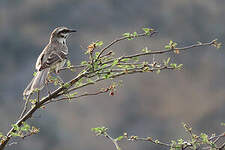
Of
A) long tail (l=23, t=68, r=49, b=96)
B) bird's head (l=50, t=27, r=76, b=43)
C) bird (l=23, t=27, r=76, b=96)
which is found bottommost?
long tail (l=23, t=68, r=49, b=96)

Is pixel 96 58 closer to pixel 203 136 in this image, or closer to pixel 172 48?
pixel 172 48

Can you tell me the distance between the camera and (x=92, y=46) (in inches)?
83.2

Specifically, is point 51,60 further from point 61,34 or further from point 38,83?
point 61,34

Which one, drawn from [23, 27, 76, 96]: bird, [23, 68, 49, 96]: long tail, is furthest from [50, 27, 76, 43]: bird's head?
[23, 68, 49, 96]: long tail

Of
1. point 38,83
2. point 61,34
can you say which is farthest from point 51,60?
point 61,34

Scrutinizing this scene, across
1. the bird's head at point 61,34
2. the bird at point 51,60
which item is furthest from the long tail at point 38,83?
the bird's head at point 61,34

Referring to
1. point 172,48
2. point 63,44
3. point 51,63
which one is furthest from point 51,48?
point 172,48

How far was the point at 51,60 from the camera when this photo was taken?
346 cm

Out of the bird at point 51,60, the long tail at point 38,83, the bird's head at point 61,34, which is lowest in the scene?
the long tail at point 38,83

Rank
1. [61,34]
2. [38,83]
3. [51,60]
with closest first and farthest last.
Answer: [38,83] < [51,60] < [61,34]

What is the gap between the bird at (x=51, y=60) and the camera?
9.24 ft

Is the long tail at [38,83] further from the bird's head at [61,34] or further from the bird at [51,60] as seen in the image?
the bird's head at [61,34]

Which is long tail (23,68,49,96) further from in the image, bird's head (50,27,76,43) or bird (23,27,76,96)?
bird's head (50,27,76,43)

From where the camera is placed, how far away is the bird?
2.81 m
